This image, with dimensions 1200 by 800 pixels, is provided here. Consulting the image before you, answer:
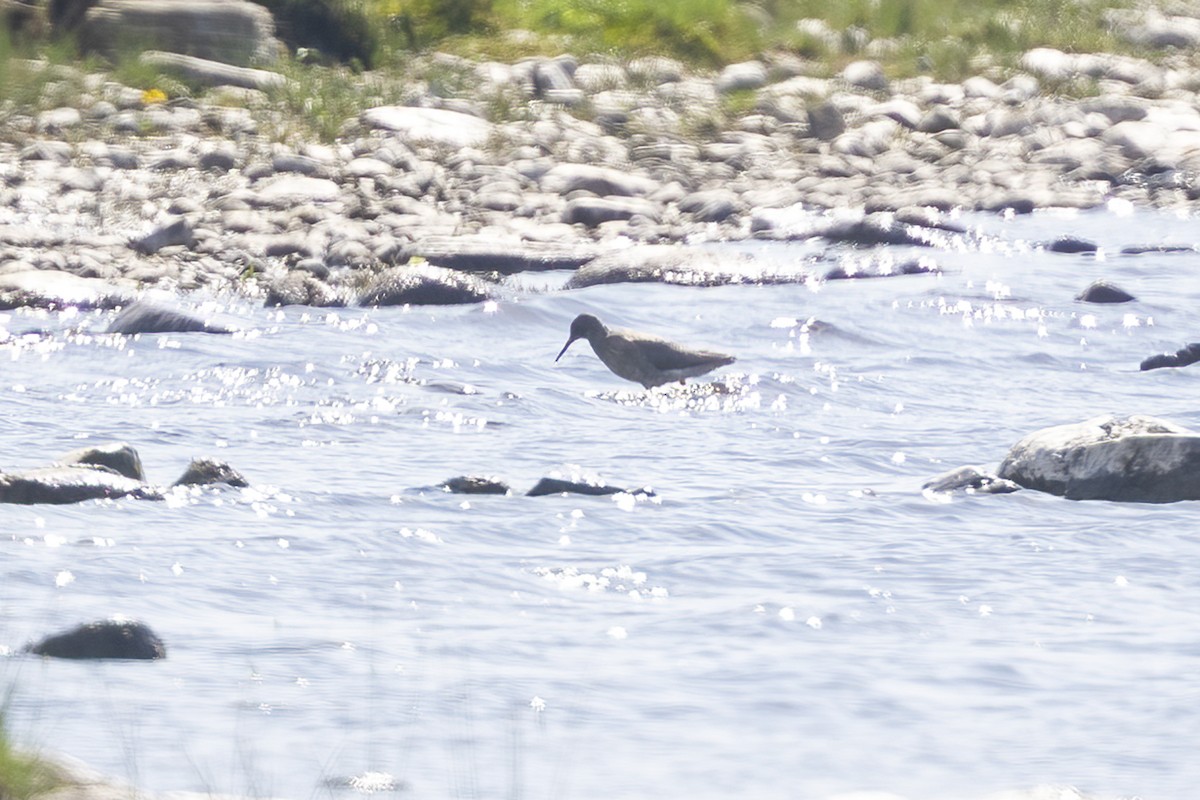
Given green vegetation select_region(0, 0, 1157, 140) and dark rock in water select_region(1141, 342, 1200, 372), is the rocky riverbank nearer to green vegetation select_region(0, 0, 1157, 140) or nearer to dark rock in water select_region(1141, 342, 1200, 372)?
green vegetation select_region(0, 0, 1157, 140)

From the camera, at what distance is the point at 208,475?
231 inches

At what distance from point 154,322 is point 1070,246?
5880 mm

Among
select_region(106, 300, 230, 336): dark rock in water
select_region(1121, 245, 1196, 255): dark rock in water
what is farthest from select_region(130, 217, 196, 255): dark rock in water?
select_region(1121, 245, 1196, 255): dark rock in water

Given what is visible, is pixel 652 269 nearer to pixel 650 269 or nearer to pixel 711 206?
pixel 650 269

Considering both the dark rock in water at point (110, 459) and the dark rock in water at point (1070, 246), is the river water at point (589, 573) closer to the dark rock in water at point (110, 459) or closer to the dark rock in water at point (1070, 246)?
the dark rock in water at point (110, 459)

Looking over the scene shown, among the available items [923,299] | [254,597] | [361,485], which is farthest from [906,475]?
[923,299]

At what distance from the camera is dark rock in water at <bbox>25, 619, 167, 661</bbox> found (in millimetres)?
4082

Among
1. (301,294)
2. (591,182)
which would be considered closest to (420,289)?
(301,294)

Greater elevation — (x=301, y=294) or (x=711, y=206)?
(x=711, y=206)

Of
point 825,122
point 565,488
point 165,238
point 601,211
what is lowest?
point 565,488

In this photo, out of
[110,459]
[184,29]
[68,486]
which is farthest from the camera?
[184,29]

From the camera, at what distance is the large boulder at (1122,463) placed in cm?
595

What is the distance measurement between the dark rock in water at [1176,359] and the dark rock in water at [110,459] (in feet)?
15.1

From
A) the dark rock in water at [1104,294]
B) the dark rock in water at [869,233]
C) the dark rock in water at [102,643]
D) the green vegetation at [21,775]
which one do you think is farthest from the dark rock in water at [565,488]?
the dark rock in water at [869,233]
